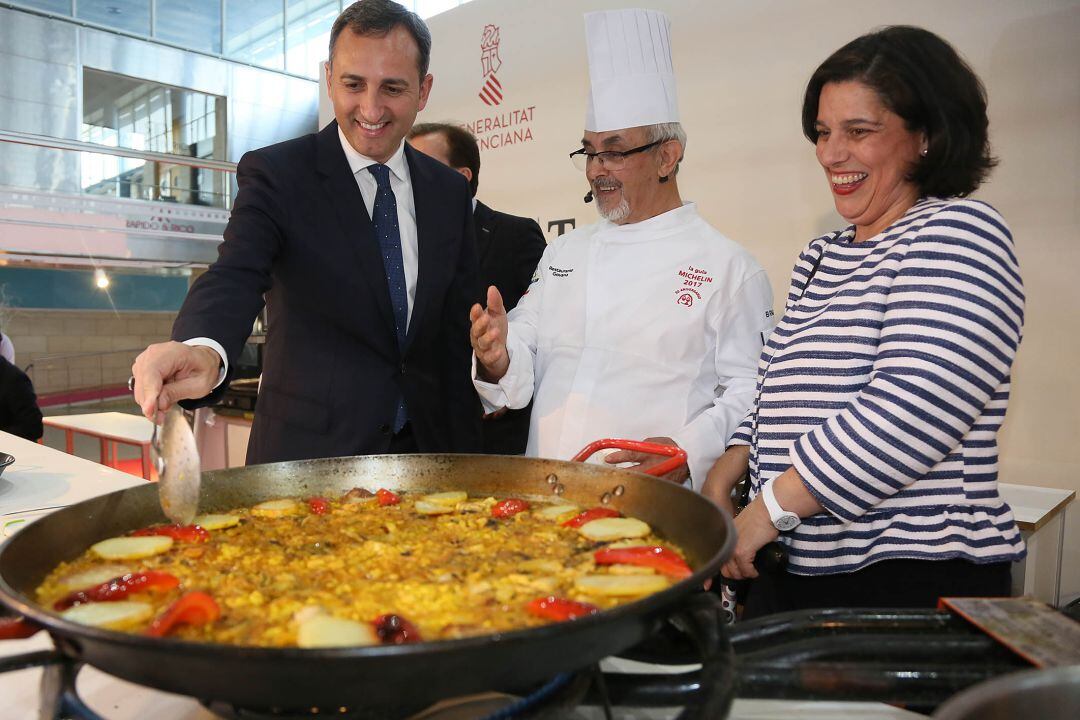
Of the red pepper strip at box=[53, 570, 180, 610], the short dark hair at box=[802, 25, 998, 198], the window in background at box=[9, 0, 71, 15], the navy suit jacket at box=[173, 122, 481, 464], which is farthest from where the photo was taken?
the window in background at box=[9, 0, 71, 15]

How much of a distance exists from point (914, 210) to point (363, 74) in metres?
1.43

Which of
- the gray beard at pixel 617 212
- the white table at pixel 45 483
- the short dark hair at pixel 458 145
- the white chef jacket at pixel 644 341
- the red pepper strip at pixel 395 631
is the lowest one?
the white table at pixel 45 483

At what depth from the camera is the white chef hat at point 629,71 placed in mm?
2395

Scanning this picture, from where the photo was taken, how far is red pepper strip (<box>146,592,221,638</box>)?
0.88m

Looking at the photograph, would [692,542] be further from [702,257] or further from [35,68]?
[35,68]

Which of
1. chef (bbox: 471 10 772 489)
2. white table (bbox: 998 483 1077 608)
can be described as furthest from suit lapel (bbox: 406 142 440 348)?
white table (bbox: 998 483 1077 608)

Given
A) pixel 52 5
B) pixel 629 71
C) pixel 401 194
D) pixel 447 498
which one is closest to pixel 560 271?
pixel 401 194

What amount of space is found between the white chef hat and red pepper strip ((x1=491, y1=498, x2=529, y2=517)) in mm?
1363

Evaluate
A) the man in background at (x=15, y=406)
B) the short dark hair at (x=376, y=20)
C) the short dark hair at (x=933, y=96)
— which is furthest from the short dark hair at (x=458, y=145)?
the man in background at (x=15, y=406)

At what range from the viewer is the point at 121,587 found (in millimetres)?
1013

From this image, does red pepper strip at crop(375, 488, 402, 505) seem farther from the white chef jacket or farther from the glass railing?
the glass railing

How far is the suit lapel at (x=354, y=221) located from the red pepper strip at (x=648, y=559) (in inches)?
46.2

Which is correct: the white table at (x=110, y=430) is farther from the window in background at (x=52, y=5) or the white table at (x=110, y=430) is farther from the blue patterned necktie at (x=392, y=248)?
the window in background at (x=52, y=5)

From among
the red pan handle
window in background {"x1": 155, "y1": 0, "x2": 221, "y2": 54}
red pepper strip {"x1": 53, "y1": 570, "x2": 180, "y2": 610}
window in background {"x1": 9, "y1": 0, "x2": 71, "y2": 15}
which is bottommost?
red pepper strip {"x1": 53, "y1": 570, "x2": 180, "y2": 610}
